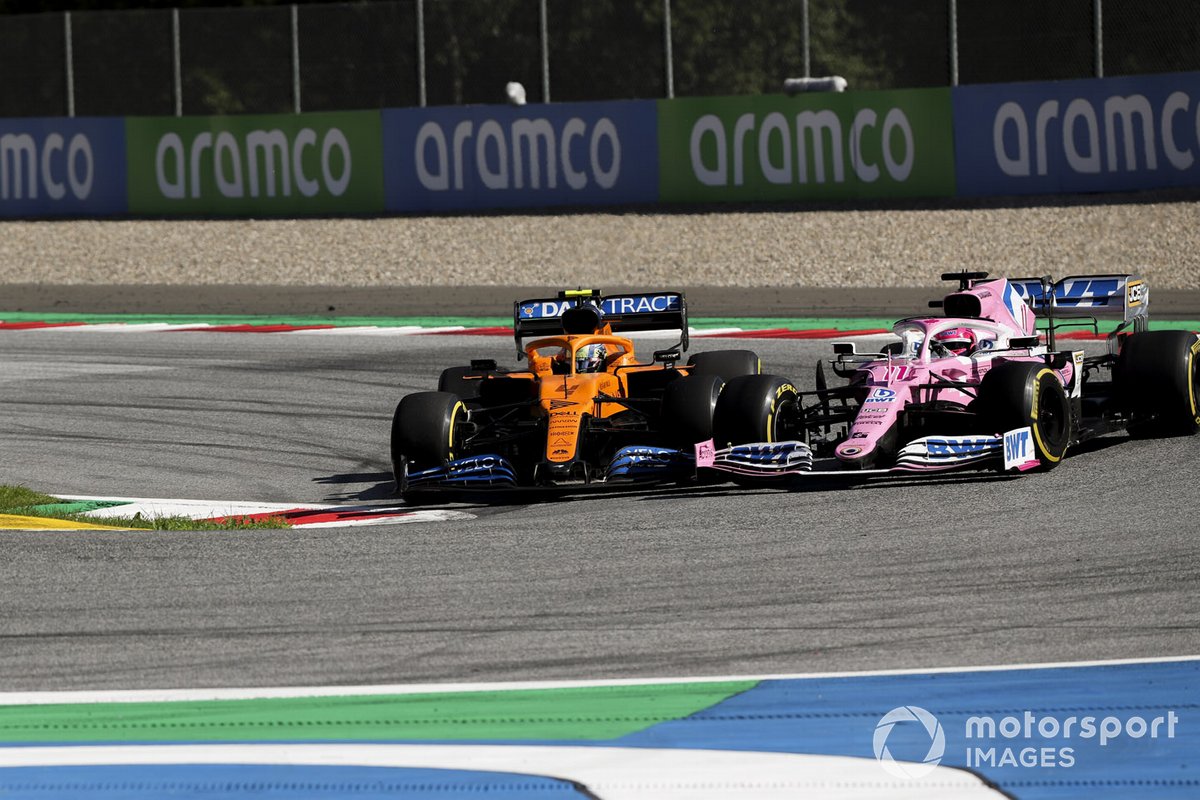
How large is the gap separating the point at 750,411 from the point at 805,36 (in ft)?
49.7

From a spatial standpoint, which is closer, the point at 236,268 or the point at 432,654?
the point at 432,654

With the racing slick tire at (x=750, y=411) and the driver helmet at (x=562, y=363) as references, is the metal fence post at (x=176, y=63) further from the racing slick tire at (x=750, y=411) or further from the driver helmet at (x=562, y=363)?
the racing slick tire at (x=750, y=411)

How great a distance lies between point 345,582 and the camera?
25.3 ft

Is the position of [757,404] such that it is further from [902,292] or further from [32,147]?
[32,147]

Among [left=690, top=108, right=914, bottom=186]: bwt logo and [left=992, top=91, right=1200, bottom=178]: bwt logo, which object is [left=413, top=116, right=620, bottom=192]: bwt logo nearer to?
[left=690, top=108, right=914, bottom=186]: bwt logo

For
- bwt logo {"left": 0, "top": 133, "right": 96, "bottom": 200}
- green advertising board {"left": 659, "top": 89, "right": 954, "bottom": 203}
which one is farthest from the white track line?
bwt logo {"left": 0, "top": 133, "right": 96, "bottom": 200}

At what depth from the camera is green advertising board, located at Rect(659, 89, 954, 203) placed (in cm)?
2312

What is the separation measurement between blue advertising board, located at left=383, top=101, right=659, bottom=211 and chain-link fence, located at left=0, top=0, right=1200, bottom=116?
37.1 inches

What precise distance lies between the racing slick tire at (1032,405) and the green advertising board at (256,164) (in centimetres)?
1691

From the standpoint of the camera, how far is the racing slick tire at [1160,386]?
11375 millimetres

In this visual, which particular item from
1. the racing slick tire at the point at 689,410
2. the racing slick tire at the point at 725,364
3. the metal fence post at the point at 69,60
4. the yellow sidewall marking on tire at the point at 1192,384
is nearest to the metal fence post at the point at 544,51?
the metal fence post at the point at 69,60

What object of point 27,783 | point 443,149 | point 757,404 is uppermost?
point 443,149

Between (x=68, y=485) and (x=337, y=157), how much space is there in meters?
15.5

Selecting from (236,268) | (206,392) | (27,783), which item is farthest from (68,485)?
(236,268)
